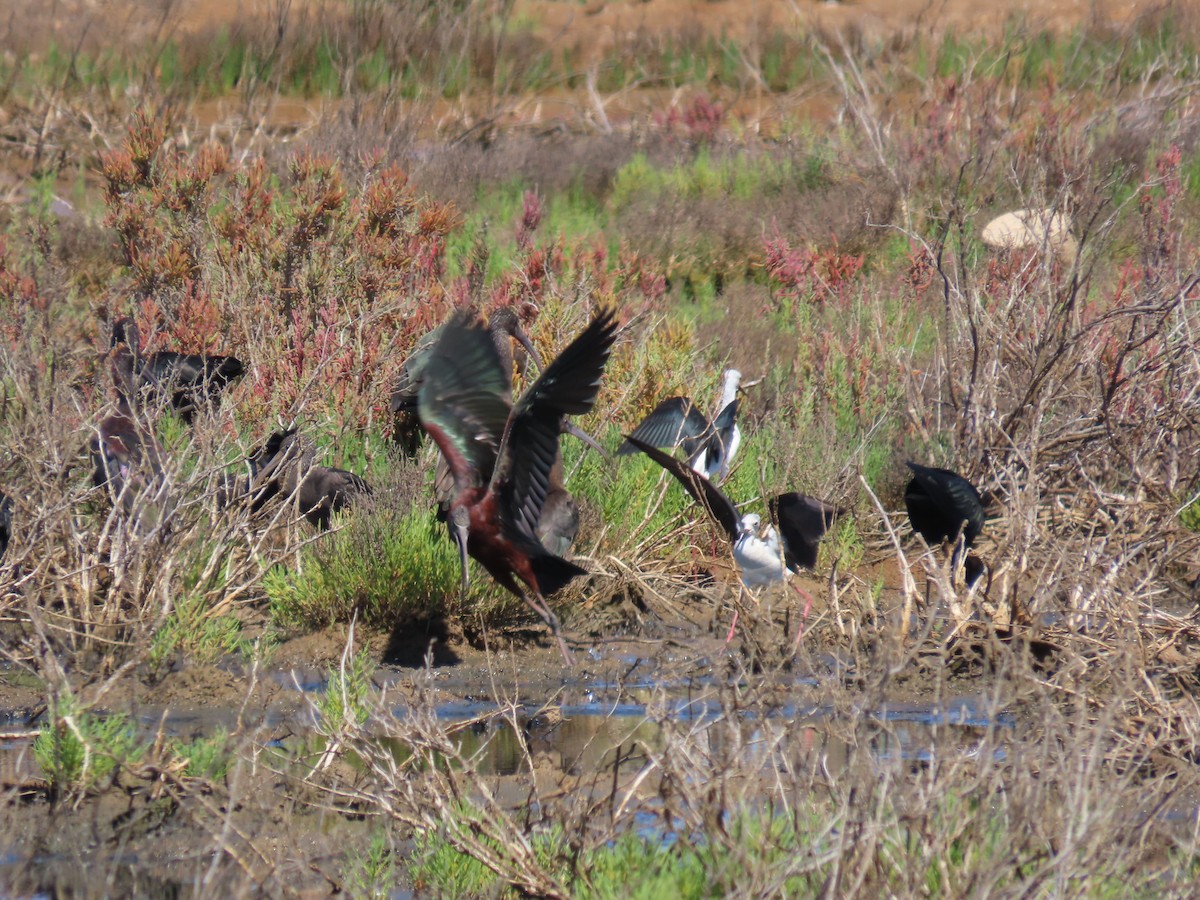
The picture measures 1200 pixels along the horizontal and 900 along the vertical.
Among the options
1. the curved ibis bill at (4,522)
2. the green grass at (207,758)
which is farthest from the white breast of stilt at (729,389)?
the green grass at (207,758)

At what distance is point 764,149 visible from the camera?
47.7ft

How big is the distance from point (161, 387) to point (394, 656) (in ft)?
4.31

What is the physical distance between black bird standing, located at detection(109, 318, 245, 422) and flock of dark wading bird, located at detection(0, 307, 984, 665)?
33 mm

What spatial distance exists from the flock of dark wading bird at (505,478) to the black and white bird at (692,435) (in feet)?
0.20

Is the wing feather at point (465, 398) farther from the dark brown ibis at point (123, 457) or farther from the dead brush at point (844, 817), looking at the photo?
the dead brush at point (844, 817)

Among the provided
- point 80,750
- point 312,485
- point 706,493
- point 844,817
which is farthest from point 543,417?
point 844,817

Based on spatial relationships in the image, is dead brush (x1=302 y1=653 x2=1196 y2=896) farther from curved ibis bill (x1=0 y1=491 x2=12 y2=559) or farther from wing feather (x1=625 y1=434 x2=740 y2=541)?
curved ibis bill (x1=0 y1=491 x2=12 y2=559)

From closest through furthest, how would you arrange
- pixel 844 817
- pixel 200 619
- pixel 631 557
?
pixel 844 817
pixel 200 619
pixel 631 557

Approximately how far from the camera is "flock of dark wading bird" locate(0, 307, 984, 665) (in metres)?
5.70

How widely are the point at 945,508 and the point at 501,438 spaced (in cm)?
157

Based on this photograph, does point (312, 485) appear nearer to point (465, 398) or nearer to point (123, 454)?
point (123, 454)

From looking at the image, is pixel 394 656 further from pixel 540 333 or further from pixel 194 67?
pixel 194 67

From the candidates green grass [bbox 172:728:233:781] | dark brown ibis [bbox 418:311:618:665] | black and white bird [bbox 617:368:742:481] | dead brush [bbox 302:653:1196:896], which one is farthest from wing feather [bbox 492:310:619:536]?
→ dead brush [bbox 302:653:1196:896]

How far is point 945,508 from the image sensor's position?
233 inches
